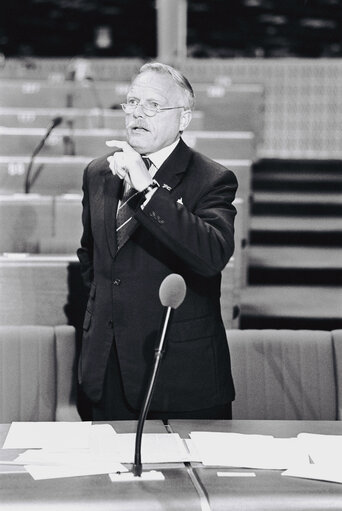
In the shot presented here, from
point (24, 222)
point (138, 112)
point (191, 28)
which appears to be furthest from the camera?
point (191, 28)

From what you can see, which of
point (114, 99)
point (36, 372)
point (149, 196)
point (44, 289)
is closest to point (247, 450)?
point (149, 196)

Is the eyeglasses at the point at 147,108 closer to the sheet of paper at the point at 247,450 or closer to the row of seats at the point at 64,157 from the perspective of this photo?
the sheet of paper at the point at 247,450

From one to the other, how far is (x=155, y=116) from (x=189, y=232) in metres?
0.31

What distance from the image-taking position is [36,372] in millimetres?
2852

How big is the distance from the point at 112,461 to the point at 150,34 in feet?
33.1

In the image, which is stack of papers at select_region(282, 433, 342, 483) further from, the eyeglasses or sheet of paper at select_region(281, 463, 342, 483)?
the eyeglasses

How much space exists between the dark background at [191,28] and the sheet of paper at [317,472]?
28.5 feet

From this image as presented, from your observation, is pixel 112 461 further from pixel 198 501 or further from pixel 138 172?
pixel 138 172

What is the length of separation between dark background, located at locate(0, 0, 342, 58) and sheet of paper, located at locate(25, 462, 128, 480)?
878cm

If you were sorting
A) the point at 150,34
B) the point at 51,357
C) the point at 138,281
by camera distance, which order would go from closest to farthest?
the point at 138,281, the point at 51,357, the point at 150,34

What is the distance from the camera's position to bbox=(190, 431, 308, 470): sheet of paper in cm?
191

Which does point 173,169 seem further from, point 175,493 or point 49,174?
point 49,174

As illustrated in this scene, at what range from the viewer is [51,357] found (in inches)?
112

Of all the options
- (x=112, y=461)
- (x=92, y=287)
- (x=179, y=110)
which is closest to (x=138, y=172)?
(x=179, y=110)
